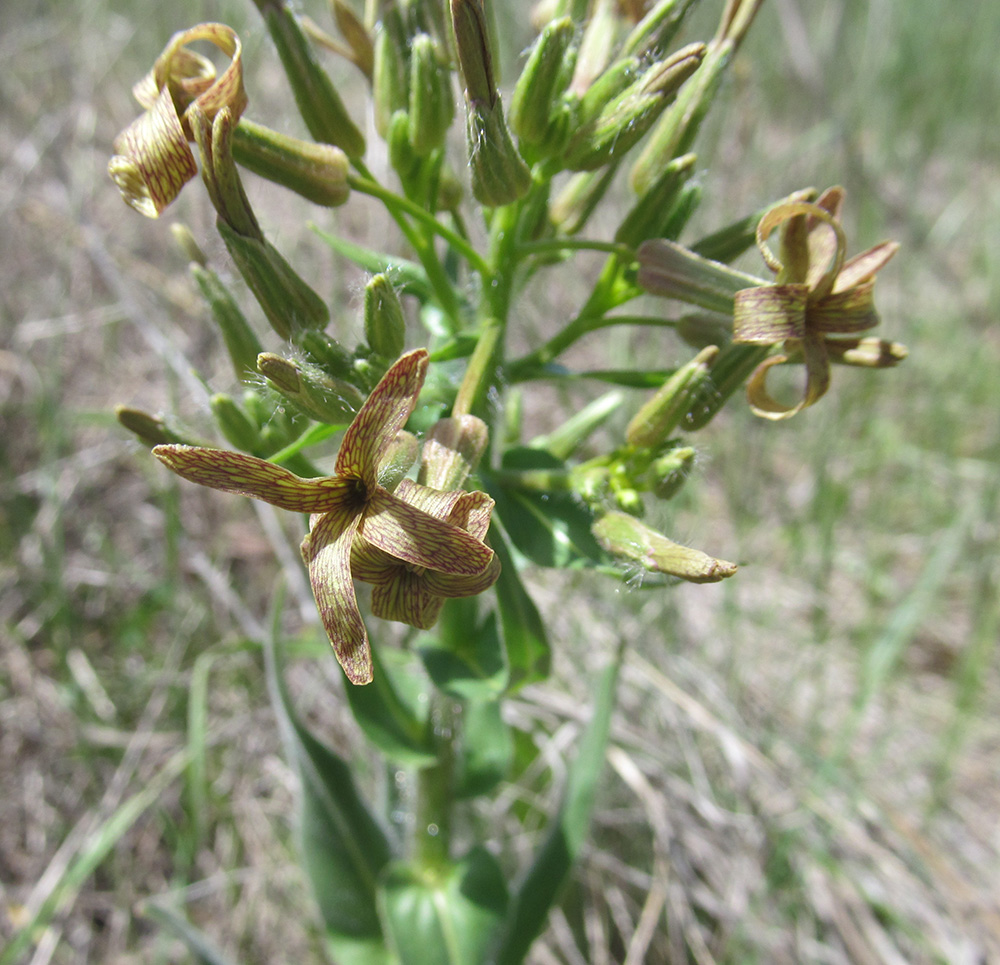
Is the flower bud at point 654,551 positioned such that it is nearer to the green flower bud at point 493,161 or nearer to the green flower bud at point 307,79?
the green flower bud at point 493,161

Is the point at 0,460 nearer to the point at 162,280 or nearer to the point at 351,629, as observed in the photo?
the point at 162,280

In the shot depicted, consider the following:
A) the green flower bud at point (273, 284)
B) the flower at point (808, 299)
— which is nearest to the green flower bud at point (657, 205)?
the flower at point (808, 299)

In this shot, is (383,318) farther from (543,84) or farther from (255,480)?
(543,84)

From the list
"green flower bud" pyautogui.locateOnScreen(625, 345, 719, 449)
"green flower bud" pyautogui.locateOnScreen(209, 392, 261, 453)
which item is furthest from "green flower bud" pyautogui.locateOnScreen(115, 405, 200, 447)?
"green flower bud" pyautogui.locateOnScreen(625, 345, 719, 449)

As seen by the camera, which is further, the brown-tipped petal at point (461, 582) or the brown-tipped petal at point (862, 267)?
the brown-tipped petal at point (862, 267)

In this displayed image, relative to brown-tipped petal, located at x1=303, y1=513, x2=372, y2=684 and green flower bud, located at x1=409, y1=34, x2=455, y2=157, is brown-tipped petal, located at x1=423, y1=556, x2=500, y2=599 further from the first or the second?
green flower bud, located at x1=409, y1=34, x2=455, y2=157

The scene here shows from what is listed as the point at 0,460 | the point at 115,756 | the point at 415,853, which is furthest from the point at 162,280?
the point at 415,853

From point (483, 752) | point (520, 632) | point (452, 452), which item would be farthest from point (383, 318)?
point (483, 752)

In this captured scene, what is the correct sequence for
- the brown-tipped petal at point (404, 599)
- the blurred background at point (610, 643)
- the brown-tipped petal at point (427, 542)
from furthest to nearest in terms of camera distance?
1. the blurred background at point (610, 643)
2. the brown-tipped petal at point (404, 599)
3. the brown-tipped petal at point (427, 542)
